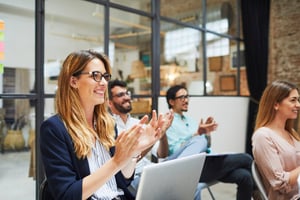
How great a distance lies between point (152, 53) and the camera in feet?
12.0

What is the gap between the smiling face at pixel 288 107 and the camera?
6.38 ft

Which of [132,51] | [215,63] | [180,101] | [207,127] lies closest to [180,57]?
[215,63]

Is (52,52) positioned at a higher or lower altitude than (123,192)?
higher

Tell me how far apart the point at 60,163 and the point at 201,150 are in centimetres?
127

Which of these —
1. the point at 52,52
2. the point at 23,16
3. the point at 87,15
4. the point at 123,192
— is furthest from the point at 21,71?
the point at 123,192

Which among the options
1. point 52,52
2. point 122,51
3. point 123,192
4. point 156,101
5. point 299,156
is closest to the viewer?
point 123,192

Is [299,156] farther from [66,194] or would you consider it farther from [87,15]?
[87,15]

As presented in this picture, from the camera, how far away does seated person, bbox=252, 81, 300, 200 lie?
1740 mm

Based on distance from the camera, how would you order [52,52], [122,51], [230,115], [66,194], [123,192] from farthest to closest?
[122,51], [230,115], [52,52], [123,192], [66,194]

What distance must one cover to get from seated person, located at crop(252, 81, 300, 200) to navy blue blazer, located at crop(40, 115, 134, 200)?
3.72 ft

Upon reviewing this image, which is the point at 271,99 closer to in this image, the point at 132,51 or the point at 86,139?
the point at 86,139

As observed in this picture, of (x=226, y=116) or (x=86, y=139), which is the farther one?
(x=226, y=116)

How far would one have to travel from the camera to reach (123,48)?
20.1ft

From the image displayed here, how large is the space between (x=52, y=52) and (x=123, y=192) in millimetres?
2492
